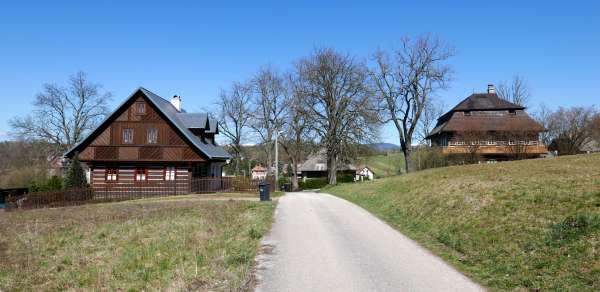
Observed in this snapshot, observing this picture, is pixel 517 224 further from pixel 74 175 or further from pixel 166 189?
pixel 74 175

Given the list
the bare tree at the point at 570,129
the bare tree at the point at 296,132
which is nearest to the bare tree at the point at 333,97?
the bare tree at the point at 296,132

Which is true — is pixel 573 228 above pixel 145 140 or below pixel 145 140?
below

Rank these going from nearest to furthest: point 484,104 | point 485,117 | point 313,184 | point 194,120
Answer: point 194,120
point 313,184
point 485,117
point 484,104

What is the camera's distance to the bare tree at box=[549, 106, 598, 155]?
46.6 m

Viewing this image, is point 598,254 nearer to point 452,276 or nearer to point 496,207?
point 452,276

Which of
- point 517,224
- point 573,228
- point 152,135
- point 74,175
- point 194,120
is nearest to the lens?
point 573,228

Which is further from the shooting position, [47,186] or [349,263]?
[47,186]

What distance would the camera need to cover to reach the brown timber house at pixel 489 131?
41.8 metres

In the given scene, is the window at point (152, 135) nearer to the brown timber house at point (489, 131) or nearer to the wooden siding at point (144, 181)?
the wooden siding at point (144, 181)

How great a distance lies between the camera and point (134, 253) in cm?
1016

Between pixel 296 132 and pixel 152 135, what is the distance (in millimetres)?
16923

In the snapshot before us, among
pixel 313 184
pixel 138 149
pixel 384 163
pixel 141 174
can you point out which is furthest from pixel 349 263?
pixel 384 163

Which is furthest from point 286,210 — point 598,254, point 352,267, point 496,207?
point 598,254

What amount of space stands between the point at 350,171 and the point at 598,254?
60.4 m
